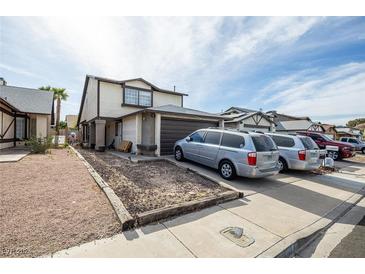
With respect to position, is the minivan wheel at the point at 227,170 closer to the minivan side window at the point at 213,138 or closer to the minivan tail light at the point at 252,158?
the minivan tail light at the point at 252,158

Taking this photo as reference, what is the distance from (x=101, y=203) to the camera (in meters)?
3.96

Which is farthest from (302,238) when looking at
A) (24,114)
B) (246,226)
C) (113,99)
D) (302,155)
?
(24,114)

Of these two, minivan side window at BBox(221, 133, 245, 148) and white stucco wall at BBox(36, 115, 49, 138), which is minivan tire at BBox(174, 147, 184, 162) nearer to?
minivan side window at BBox(221, 133, 245, 148)

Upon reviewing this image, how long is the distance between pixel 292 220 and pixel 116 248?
352 centimetres

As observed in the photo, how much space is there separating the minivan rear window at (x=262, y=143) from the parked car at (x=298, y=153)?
5.65 feet

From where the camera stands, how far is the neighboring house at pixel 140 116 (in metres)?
10.7

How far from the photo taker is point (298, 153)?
785 cm

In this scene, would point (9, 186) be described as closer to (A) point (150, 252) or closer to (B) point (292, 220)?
(A) point (150, 252)

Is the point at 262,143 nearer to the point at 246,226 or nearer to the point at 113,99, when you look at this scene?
the point at 246,226

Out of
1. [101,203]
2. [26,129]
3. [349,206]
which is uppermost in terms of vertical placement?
[26,129]

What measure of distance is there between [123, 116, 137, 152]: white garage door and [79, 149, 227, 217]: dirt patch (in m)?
4.93

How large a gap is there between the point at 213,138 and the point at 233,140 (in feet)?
3.21

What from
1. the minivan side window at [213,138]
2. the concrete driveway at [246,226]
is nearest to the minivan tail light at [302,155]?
the concrete driveway at [246,226]
